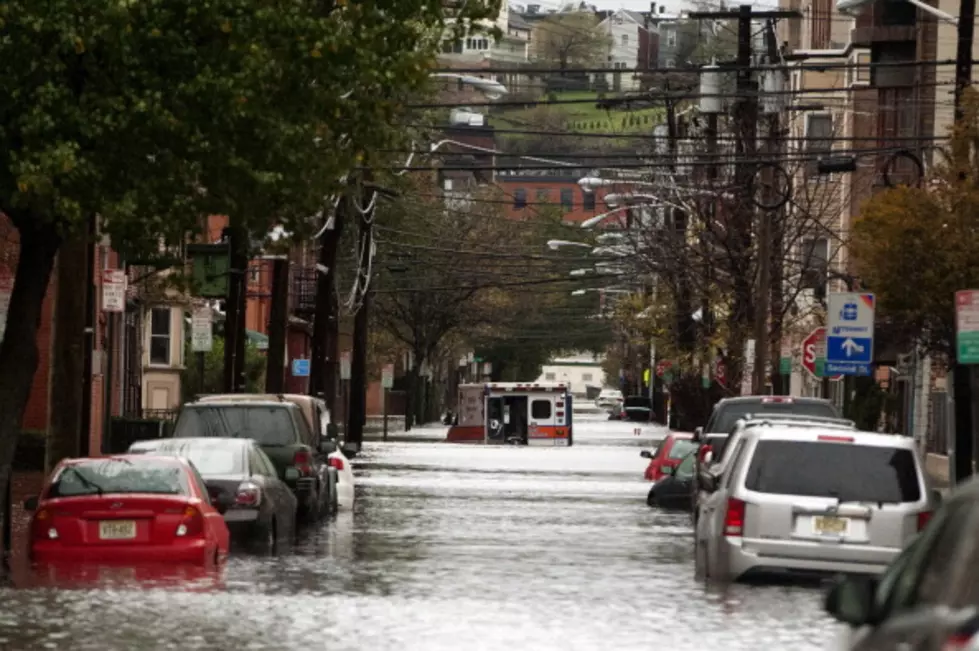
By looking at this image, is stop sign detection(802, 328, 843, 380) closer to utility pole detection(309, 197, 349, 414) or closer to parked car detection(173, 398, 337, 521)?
parked car detection(173, 398, 337, 521)

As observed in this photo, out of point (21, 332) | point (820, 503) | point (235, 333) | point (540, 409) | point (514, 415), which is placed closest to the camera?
point (820, 503)

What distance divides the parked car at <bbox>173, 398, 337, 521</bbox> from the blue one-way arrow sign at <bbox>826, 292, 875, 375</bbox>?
7.87m

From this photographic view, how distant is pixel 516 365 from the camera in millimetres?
157250

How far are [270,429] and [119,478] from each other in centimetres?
967

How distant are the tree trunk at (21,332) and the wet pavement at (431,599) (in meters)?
2.67

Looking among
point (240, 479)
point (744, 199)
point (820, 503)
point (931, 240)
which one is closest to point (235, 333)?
point (744, 199)

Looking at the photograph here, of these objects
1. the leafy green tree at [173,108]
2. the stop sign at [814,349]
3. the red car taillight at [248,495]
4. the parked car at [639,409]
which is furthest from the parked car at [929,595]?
the parked car at [639,409]

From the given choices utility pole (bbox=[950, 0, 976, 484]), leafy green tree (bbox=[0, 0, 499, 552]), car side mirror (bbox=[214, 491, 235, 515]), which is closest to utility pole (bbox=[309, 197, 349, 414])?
utility pole (bbox=[950, 0, 976, 484])

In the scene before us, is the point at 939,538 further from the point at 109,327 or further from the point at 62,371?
the point at 109,327

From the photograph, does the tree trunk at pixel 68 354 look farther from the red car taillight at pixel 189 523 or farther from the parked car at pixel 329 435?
the red car taillight at pixel 189 523

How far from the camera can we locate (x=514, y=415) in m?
87.3

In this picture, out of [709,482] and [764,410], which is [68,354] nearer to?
[764,410]

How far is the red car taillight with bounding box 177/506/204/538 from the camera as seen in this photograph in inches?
833

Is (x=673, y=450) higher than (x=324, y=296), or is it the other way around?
(x=324, y=296)
